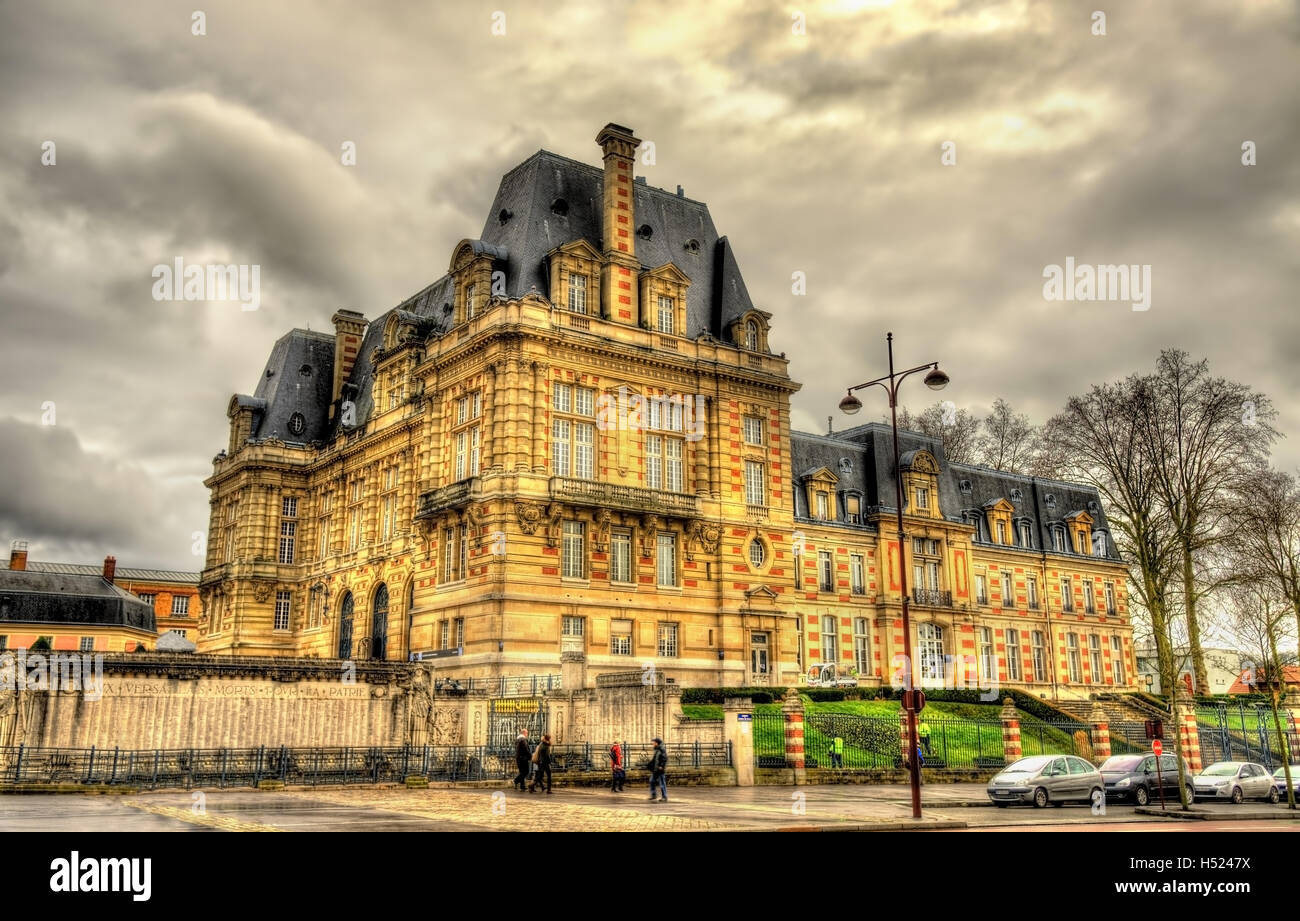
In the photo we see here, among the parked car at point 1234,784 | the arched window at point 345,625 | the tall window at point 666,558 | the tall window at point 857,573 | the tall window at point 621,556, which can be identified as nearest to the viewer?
the parked car at point 1234,784

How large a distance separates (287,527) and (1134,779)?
50116 millimetres

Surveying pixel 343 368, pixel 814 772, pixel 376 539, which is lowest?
pixel 814 772

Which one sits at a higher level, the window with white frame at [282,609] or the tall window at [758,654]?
the window with white frame at [282,609]

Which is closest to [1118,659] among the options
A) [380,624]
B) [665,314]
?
[665,314]

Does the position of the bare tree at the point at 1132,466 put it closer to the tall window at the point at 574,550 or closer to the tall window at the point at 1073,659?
the tall window at the point at 1073,659

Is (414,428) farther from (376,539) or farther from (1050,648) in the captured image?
(1050,648)

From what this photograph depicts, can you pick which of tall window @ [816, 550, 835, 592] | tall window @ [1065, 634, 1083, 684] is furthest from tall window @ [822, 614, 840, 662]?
tall window @ [1065, 634, 1083, 684]

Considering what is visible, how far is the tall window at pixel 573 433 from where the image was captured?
45719 mm

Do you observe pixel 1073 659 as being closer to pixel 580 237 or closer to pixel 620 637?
pixel 620 637

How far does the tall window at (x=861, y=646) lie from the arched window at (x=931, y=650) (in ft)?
9.23

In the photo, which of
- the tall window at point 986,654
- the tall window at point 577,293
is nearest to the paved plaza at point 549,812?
the tall window at point 577,293

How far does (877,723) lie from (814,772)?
5328 mm

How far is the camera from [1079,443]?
56.8 m
